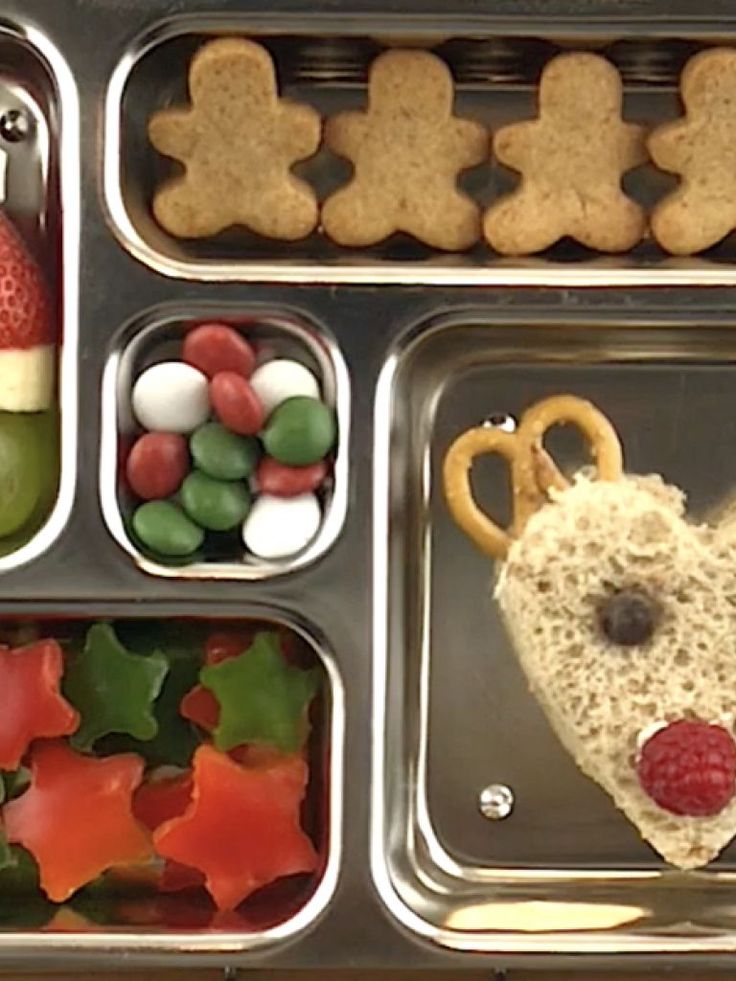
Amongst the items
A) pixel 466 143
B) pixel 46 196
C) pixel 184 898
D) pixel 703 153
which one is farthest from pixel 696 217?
pixel 184 898

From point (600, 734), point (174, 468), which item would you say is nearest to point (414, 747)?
point (600, 734)

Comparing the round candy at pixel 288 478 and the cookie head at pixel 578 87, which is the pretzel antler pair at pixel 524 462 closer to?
the round candy at pixel 288 478

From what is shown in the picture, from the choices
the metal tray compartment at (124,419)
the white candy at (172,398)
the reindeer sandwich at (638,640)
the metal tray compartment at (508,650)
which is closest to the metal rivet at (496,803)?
the metal tray compartment at (508,650)

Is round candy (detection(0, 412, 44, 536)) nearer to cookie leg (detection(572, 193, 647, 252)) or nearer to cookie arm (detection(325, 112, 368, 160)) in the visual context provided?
cookie arm (detection(325, 112, 368, 160))

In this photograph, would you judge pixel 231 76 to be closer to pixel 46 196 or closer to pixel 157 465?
pixel 46 196

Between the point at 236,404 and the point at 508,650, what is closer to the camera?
the point at 236,404
